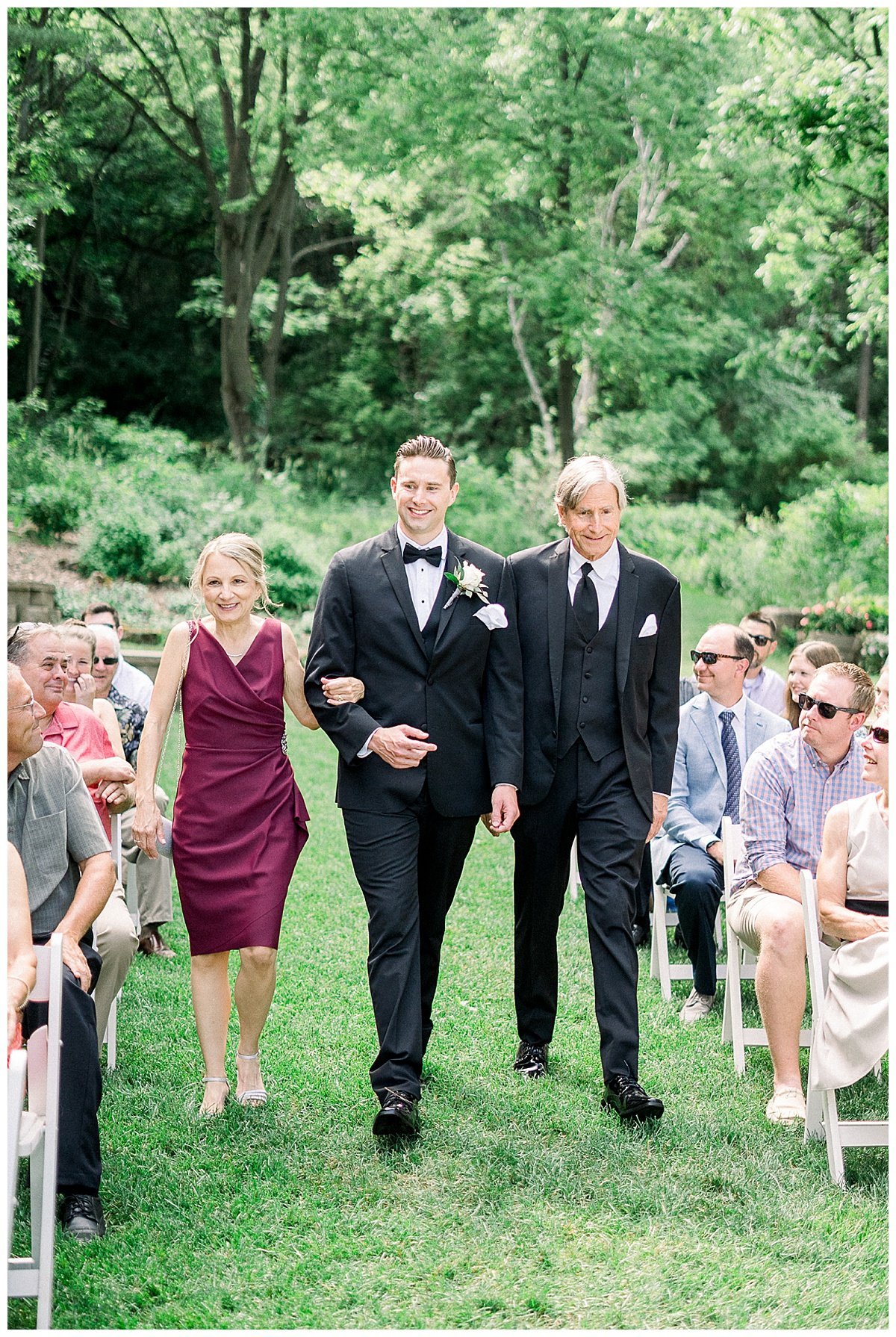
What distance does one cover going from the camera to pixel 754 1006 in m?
5.64

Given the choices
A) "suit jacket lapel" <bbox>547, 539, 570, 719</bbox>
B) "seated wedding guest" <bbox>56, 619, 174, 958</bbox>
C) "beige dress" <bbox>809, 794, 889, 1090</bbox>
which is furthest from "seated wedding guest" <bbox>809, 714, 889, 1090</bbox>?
"seated wedding guest" <bbox>56, 619, 174, 958</bbox>

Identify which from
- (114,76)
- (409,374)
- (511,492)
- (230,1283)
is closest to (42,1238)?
(230,1283)

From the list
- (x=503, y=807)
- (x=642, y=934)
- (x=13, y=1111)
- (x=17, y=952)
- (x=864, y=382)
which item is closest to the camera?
(x=13, y=1111)

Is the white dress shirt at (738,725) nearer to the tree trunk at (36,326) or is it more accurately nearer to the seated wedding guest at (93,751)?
the seated wedding guest at (93,751)

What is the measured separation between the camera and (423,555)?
4.35m

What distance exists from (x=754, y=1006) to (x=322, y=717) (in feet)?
8.16

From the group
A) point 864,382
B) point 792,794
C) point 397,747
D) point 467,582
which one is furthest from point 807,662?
point 864,382

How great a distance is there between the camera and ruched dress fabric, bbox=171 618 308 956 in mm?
4367

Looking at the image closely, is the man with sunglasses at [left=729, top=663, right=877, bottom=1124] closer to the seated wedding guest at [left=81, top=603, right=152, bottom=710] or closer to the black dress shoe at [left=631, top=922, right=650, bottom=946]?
the black dress shoe at [left=631, top=922, right=650, bottom=946]

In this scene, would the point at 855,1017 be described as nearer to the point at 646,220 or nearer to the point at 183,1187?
the point at 183,1187

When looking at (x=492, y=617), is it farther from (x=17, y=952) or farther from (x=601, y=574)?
(x=17, y=952)

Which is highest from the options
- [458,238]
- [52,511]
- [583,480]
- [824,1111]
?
[458,238]

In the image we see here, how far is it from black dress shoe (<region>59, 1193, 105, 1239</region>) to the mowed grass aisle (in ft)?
0.15

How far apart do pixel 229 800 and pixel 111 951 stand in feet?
2.07
